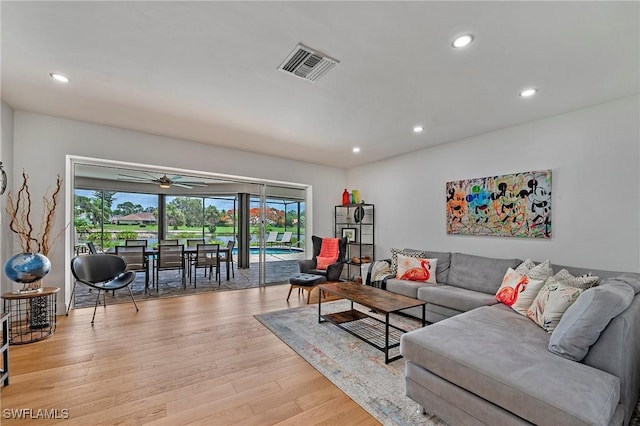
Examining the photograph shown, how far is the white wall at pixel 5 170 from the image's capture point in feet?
10.3

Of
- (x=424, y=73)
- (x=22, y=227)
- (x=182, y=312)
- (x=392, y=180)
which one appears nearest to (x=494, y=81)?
(x=424, y=73)

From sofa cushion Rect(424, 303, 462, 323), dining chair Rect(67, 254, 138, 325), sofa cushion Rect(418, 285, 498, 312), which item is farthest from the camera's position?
dining chair Rect(67, 254, 138, 325)

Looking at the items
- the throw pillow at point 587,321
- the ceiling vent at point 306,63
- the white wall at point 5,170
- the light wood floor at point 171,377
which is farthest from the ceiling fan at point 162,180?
the throw pillow at point 587,321

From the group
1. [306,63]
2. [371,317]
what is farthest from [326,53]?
[371,317]

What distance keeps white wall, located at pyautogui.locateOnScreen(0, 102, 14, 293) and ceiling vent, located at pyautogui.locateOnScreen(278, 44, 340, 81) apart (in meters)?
3.43

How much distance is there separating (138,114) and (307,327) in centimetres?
340

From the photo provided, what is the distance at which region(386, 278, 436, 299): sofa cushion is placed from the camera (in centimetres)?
373

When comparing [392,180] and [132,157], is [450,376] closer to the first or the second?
[392,180]

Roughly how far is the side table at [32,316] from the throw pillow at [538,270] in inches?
206

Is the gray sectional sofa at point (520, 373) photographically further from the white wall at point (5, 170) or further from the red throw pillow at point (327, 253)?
the white wall at point (5, 170)

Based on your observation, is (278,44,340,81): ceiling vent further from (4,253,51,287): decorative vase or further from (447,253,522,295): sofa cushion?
(4,253,51,287): decorative vase

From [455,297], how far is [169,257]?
5.05 metres

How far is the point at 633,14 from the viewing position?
173cm

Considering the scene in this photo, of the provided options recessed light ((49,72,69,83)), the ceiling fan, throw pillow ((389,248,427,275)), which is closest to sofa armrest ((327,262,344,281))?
throw pillow ((389,248,427,275))
